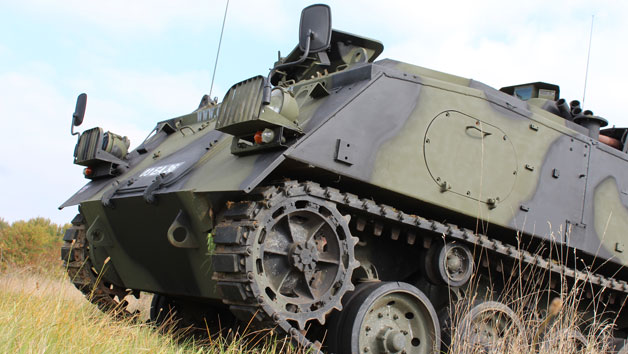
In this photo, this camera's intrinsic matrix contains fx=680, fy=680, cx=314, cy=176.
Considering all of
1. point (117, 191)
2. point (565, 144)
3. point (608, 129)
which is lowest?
point (117, 191)

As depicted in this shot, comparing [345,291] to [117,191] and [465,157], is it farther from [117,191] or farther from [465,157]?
[117,191]

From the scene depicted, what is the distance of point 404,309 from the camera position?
5406mm

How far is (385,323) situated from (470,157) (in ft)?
5.21

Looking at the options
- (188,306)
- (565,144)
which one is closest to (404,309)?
(565,144)

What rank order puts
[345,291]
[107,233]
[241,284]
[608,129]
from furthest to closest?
[608,129], [107,233], [345,291], [241,284]

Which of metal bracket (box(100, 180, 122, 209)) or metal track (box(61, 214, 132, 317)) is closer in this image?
metal bracket (box(100, 180, 122, 209))

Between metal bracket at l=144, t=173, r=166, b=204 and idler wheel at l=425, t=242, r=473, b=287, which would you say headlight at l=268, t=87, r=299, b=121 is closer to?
metal bracket at l=144, t=173, r=166, b=204

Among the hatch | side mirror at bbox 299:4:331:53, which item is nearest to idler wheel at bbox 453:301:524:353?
the hatch

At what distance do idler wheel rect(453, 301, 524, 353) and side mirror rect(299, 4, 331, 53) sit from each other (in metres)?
2.49

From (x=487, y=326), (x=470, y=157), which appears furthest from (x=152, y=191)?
(x=487, y=326)

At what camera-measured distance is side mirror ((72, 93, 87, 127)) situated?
22.8 feet

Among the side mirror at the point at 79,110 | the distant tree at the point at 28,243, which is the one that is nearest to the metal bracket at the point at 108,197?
the side mirror at the point at 79,110

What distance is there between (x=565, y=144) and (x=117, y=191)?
14.0ft

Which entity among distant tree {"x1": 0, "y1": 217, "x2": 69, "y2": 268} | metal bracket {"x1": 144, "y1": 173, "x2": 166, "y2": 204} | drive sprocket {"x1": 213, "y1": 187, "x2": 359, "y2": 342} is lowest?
distant tree {"x1": 0, "y1": 217, "x2": 69, "y2": 268}
